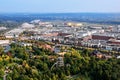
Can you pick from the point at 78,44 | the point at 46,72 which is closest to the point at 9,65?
the point at 46,72

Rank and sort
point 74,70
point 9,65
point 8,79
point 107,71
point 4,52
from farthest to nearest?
point 4,52 → point 9,65 → point 74,70 → point 107,71 → point 8,79

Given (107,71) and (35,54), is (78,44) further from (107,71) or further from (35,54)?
(107,71)

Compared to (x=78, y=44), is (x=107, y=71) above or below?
above

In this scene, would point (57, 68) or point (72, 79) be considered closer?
point (72, 79)

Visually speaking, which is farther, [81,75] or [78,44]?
[78,44]

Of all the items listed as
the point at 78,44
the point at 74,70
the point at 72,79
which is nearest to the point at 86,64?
the point at 74,70

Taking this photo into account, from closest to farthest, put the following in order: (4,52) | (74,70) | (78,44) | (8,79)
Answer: (8,79) < (74,70) < (4,52) < (78,44)

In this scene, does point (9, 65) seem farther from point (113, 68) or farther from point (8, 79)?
point (113, 68)

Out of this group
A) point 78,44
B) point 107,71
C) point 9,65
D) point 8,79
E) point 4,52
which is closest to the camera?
point 8,79
